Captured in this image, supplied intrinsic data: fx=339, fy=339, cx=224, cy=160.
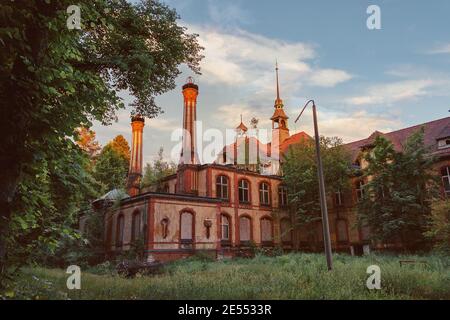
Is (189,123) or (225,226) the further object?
(189,123)

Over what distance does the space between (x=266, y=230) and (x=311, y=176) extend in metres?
6.85

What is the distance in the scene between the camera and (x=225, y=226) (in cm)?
2992

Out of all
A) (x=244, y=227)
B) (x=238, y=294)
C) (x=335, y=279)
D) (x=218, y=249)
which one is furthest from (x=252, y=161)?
(x=238, y=294)

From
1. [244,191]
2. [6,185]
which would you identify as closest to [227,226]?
[244,191]

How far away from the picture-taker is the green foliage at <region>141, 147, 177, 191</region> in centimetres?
3444

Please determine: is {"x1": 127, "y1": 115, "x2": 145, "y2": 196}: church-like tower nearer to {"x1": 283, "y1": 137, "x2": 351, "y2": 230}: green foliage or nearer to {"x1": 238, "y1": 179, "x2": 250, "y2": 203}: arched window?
{"x1": 238, "y1": 179, "x2": 250, "y2": 203}: arched window

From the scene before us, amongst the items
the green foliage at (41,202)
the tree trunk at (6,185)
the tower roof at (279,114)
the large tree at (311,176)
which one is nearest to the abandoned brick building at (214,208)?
the large tree at (311,176)

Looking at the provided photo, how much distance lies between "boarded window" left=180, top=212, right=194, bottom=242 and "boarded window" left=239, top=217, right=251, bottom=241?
6458 millimetres

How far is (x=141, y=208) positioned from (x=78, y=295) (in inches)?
647

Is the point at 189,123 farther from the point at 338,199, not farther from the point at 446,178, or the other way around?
the point at 446,178

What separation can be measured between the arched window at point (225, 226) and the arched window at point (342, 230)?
1127 centimetres

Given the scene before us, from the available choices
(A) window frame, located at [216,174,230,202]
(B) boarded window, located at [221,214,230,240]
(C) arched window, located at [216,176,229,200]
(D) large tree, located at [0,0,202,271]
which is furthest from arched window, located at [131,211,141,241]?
(D) large tree, located at [0,0,202,271]

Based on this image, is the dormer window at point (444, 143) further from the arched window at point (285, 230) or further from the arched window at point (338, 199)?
the arched window at point (285, 230)

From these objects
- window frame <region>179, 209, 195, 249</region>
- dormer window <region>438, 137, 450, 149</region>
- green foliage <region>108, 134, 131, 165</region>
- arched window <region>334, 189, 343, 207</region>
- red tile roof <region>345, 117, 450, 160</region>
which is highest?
green foliage <region>108, 134, 131, 165</region>
